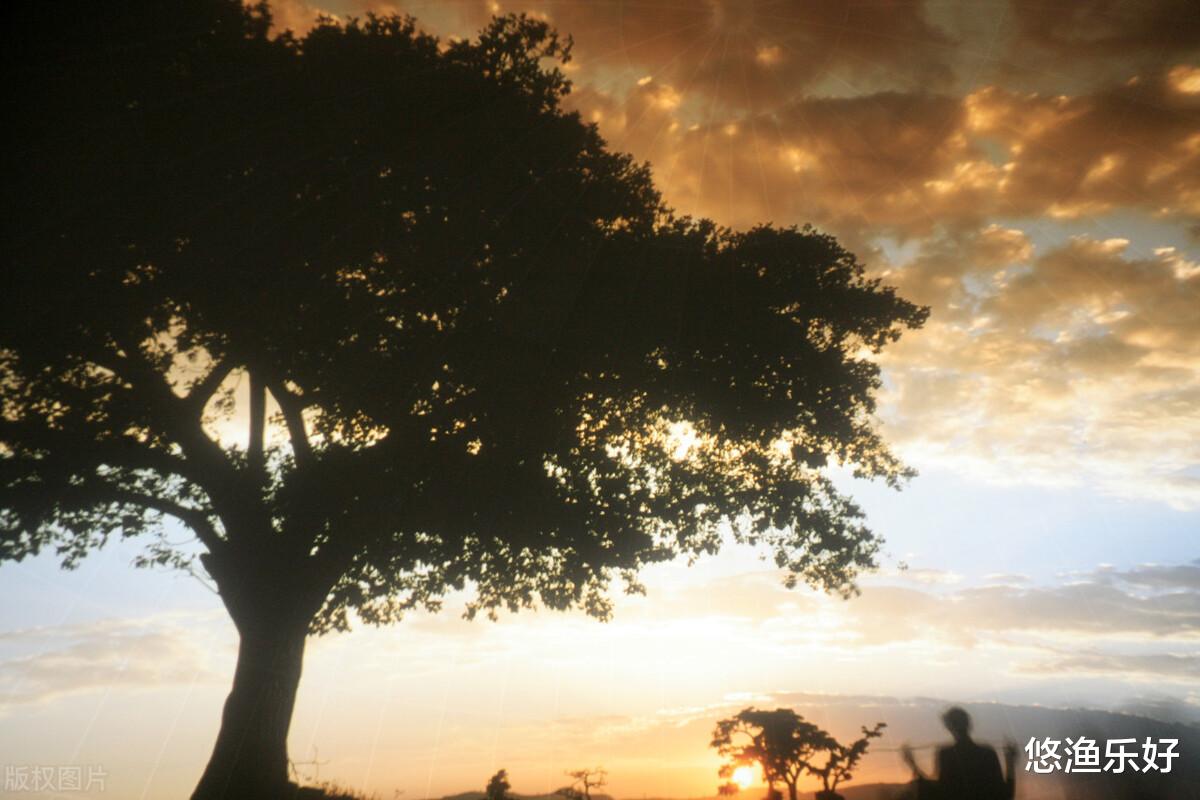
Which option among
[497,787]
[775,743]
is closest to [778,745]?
[775,743]

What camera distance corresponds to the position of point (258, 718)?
13773 mm

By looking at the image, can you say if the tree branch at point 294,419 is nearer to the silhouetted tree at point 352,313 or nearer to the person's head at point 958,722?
the silhouetted tree at point 352,313

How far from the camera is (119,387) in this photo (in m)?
14.4

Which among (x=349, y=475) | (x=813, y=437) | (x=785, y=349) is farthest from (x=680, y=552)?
(x=349, y=475)

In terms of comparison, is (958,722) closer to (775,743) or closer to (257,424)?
(257,424)

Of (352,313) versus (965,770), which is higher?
(352,313)

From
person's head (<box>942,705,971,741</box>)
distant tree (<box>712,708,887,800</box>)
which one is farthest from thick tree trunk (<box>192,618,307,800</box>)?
distant tree (<box>712,708,887,800</box>)

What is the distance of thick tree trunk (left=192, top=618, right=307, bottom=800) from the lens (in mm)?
13086

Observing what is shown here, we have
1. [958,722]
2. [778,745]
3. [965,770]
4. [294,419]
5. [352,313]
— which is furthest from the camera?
[778,745]

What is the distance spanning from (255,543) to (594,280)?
9720mm

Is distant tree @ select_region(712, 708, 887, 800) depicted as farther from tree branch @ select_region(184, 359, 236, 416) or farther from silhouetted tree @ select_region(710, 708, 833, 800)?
tree branch @ select_region(184, 359, 236, 416)

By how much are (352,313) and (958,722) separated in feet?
40.1

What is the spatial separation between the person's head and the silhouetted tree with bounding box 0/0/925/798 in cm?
930

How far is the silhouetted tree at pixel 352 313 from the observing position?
12.3 meters
